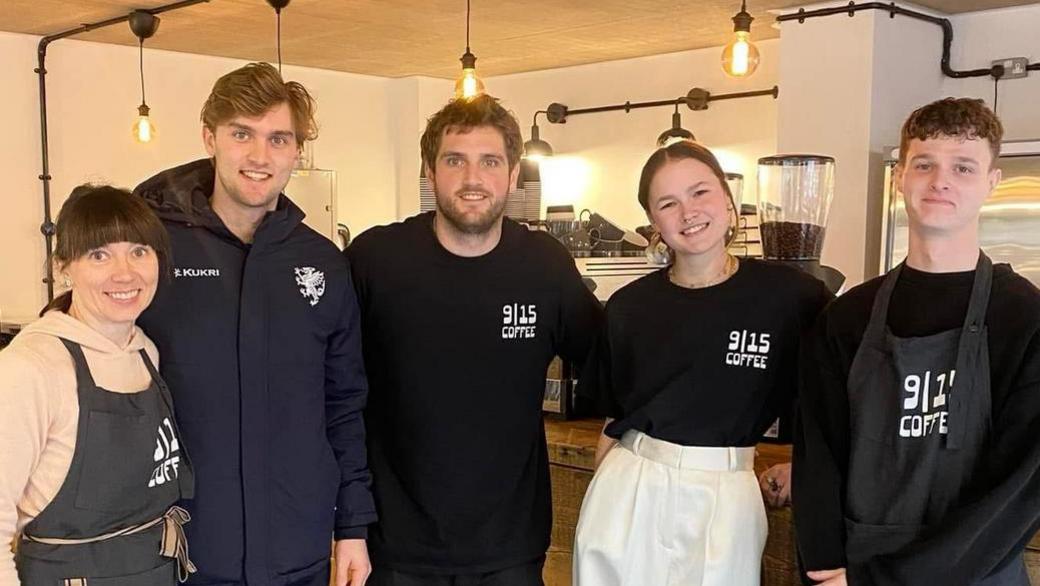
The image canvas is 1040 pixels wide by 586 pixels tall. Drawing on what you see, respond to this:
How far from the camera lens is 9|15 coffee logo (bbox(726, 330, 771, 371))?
1773 mm

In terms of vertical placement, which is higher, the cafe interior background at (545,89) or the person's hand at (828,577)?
the cafe interior background at (545,89)

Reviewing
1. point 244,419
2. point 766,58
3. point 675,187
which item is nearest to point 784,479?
point 675,187

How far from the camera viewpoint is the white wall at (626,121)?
19.6ft

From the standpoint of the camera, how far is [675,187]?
1853mm

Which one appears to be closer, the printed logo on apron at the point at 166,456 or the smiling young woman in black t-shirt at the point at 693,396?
the printed logo on apron at the point at 166,456

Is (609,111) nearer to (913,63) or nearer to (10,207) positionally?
(913,63)

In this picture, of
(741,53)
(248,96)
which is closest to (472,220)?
(248,96)

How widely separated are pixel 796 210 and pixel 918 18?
289cm

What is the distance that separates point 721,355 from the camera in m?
1.78

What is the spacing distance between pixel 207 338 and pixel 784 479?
3.57 feet

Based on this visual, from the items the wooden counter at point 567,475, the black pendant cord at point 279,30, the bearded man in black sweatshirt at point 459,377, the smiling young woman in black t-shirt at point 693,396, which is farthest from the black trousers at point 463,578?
the black pendant cord at point 279,30

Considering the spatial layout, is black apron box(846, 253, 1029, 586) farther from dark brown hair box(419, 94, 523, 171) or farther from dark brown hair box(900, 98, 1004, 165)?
Answer: dark brown hair box(419, 94, 523, 171)

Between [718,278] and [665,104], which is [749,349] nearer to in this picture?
[718,278]

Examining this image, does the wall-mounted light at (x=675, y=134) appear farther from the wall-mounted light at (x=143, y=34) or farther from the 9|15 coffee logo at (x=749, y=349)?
the 9|15 coffee logo at (x=749, y=349)
